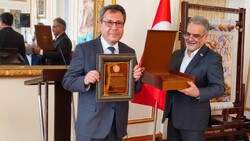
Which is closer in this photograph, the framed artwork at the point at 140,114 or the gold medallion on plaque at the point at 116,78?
the gold medallion on plaque at the point at 116,78

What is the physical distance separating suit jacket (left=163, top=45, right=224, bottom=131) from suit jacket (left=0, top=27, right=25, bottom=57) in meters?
1.42

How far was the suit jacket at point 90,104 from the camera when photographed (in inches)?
60.5

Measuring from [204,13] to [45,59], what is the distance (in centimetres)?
173

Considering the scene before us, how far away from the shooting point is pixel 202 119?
6.24 feet

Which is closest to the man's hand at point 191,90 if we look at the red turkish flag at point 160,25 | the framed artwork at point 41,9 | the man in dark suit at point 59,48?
the red turkish flag at point 160,25

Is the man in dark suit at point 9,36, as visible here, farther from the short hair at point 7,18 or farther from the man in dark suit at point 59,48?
the man in dark suit at point 59,48

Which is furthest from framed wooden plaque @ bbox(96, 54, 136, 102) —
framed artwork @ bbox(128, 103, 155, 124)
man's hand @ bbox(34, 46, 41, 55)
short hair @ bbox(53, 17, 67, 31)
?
framed artwork @ bbox(128, 103, 155, 124)

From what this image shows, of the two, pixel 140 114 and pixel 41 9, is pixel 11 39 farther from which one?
pixel 140 114

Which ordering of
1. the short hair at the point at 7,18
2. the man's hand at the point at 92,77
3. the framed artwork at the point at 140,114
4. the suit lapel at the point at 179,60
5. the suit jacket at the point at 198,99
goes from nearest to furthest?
the man's hand at the point at 92,77
the suit jacket at the point at 198,99
the suit lapel at the point at 179,60
the short hair at the point at 7,18
the framed artwork at the point at 140,114

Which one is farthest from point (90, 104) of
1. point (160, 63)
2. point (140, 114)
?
point (140, 114)

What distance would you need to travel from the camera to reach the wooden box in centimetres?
164

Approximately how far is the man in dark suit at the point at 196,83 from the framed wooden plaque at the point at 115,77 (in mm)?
454

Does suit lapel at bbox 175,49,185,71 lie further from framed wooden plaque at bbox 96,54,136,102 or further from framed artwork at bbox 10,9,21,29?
framed artwork at bbox 10,9,21,29

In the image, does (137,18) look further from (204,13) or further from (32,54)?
(32,54)
